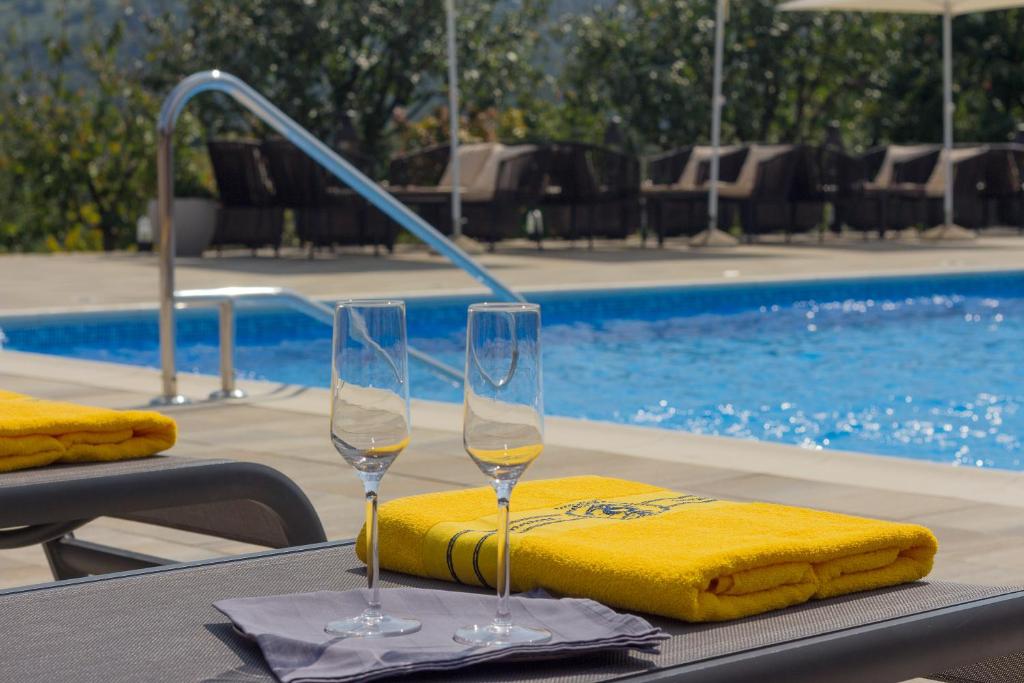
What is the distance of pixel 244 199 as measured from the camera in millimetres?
13586

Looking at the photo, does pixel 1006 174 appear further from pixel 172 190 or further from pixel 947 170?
pixel 172 190

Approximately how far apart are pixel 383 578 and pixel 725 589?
16.1 inches

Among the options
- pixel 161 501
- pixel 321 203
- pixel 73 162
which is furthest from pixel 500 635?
pixel 73 162

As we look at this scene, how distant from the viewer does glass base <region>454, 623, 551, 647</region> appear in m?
1.46

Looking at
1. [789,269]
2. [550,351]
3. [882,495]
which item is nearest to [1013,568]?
[882,495]

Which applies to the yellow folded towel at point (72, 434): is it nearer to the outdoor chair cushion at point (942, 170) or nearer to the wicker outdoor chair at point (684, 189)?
the wicker outdoor chair at point (684, 189)

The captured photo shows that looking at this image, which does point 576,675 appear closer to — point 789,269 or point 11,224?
point 789,269

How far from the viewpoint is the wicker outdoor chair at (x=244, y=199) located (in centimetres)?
1352

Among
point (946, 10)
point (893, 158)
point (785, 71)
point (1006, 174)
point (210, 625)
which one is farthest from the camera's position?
point (785, 71)

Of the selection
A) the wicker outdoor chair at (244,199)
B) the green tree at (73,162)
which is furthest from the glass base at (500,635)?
the green tree at (73,162)

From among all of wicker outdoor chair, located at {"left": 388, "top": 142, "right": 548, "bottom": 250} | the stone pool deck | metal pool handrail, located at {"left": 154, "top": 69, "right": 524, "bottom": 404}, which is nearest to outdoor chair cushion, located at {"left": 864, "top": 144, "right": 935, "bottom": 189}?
wicker outdoor chair, located at {"left": 388, "top": 142, "right": 548, "bottom": 250}

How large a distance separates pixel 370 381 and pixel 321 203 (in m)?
12.2

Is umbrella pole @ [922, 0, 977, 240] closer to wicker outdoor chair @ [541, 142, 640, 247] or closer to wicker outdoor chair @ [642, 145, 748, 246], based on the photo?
wicker outdoor chair @ [642, 145, 748, 246]

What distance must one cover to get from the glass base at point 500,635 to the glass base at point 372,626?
0.18ft
